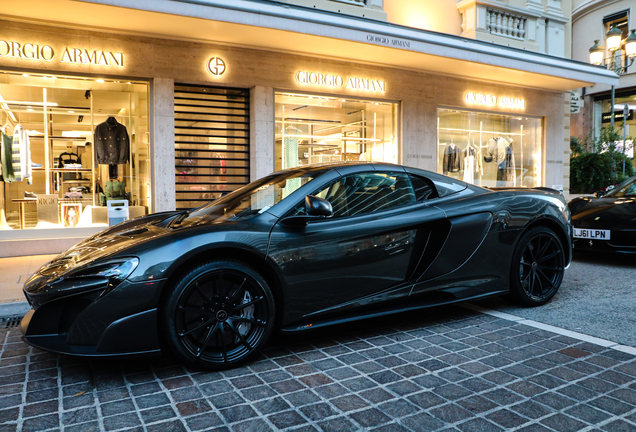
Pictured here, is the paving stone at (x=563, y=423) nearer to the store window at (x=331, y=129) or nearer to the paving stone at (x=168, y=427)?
the paving stone at (x=168, y=427)

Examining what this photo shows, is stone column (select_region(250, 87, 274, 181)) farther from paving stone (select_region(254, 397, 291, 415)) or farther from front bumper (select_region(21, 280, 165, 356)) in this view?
paving stone (select_region(254, 397, 291, 415))

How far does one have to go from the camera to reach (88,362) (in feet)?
10.5

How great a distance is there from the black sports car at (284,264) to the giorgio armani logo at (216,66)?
549 centimetres

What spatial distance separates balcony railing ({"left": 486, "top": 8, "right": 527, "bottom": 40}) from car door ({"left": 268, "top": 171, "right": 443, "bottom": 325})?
10324mm

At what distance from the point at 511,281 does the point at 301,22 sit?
5722 mm

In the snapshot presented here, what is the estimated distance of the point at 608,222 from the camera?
6430 millimetres

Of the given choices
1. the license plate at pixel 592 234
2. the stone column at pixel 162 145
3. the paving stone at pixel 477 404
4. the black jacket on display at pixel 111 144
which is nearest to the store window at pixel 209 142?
the stone column at pixel 162 145

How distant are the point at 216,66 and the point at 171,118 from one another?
4.26 feet

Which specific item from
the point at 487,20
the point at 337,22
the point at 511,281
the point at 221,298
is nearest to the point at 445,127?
the point at 487,20

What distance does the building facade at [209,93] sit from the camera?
308 inches

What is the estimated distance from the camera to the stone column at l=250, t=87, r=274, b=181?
9445 millimetres

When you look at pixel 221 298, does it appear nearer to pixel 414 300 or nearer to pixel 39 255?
pixel 414 300

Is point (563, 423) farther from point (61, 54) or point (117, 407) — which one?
point (61, 54)

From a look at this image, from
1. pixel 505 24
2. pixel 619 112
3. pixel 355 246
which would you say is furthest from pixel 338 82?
pixel 619 112
